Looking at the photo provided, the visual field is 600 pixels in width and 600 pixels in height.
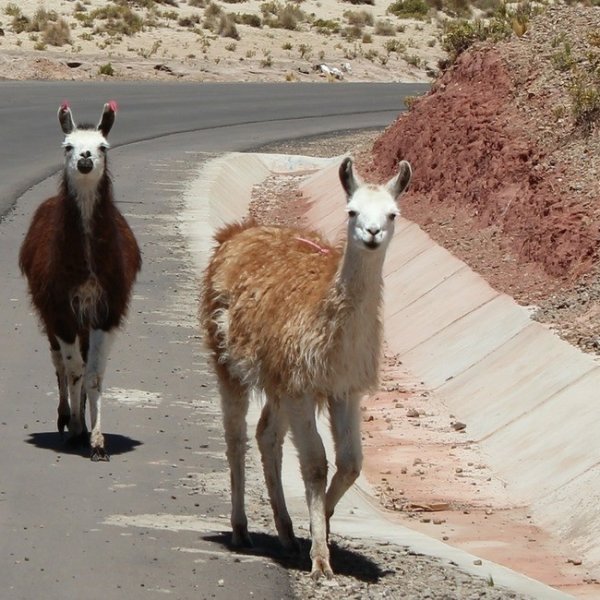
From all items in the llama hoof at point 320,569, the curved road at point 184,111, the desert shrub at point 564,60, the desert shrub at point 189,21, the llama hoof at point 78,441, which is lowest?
the curved road at point 184,111

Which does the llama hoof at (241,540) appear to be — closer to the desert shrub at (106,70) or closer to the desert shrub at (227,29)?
the desert shrub at (106,70)

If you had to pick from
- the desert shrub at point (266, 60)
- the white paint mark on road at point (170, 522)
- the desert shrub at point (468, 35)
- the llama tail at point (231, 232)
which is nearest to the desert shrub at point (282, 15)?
the desert shrub at point (266, 60)

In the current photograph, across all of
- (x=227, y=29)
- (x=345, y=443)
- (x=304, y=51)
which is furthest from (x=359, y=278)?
(x=227, y=29)

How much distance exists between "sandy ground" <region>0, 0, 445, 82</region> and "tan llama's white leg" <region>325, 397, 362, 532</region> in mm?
38091

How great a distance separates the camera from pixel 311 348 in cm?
887

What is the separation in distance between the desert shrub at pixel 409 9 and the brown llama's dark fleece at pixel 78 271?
63.7 m

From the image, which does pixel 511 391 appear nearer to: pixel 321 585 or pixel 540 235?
pixel 540 235

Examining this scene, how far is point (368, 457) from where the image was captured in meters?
14.1

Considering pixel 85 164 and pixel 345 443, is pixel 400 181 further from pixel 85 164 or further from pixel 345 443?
pixel 85 164

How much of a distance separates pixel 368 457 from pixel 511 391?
1.51 metres

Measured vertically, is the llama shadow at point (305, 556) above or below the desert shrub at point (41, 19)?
→ below

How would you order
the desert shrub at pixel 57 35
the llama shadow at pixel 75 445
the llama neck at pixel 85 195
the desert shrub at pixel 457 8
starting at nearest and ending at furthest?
the llama shadow at pixel 75 445
the llama neck at pixel 85 195
the desert shrub at pixel 57 35
the desert shrub at pixel 457 8

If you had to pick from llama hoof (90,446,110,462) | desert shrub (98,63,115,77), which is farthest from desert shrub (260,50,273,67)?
llama hoof (90,446,110,462)

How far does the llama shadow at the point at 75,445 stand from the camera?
449 inches
